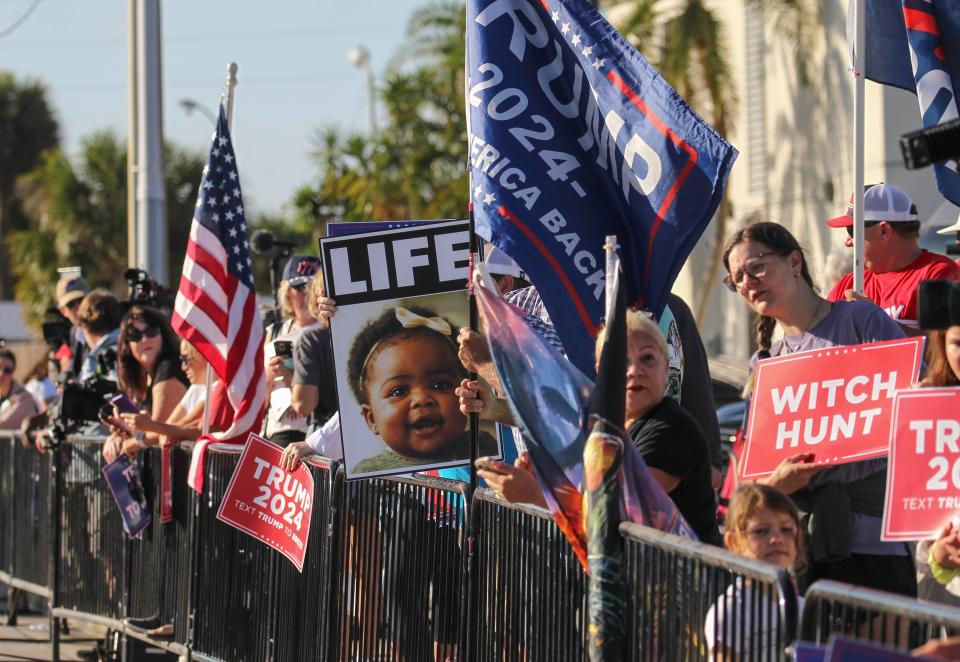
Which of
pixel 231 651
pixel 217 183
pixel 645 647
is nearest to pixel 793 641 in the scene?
pixel 645 647

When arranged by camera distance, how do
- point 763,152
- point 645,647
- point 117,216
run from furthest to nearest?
point 117,216, point 763,152, point 645,647

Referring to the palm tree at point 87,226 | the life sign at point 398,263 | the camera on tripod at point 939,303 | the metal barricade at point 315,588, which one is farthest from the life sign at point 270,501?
the palm tree at point 87,226

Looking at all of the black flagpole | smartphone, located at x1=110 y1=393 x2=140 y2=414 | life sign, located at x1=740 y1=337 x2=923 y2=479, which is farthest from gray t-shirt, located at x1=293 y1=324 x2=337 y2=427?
life sign, located at x1=740 y1=337 x2=923 y2=479

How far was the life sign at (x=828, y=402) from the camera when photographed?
15.4 ft

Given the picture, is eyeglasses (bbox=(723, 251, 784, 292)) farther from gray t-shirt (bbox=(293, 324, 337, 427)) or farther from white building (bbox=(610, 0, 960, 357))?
white building (bbox=(610, 0, 960, 357))

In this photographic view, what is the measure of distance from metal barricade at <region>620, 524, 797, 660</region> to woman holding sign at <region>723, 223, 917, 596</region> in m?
0.97

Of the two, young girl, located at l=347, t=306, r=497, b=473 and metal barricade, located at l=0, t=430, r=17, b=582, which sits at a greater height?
young girl, located at l=347, t=306, r=497, b=473

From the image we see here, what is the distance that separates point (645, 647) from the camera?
402cm

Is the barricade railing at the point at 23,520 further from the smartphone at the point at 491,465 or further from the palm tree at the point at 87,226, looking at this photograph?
the palm tree at the point at 87,226

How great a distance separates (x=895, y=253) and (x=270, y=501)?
117 inches

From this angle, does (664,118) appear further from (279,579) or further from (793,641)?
(279,579)

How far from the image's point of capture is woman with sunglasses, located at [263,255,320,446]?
28.0 ft

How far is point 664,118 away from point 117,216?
32.6 metres

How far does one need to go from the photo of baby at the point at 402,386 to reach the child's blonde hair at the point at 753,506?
6.26ft
